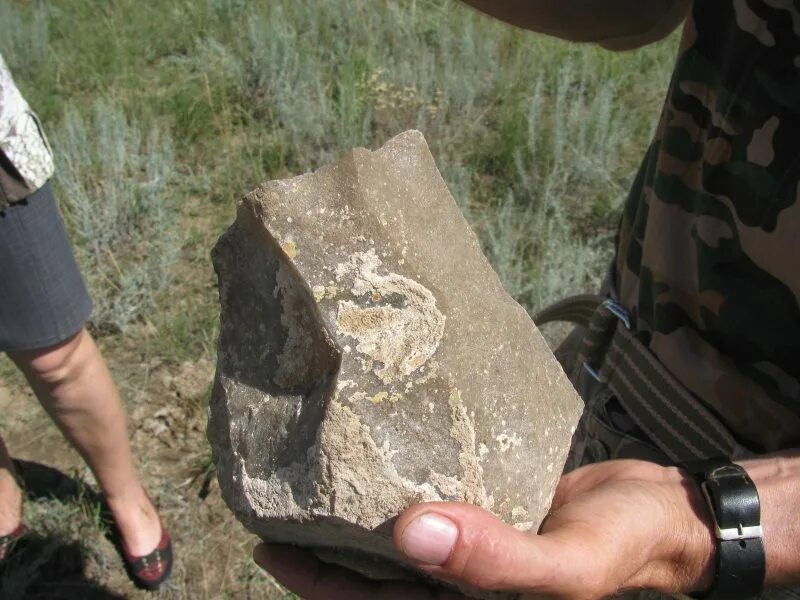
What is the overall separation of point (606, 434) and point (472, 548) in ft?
2.30

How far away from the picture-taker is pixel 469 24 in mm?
4598

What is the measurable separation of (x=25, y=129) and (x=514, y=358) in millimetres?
1267

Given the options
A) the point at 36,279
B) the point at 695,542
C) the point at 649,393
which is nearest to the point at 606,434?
the point at 649,393

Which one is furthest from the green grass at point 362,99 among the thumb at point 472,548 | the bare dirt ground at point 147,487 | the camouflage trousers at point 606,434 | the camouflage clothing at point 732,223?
the thumb at point 472,548

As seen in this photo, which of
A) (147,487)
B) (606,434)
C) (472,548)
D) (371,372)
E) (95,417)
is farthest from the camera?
(147,487)

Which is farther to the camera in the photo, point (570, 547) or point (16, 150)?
point (16, 150)

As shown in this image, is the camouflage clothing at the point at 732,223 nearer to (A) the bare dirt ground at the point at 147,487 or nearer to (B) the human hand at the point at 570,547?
(B) the human hand at the point at 570,547

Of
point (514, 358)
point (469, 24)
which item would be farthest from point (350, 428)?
point (469, 24)

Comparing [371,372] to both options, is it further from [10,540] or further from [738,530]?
[10,540]

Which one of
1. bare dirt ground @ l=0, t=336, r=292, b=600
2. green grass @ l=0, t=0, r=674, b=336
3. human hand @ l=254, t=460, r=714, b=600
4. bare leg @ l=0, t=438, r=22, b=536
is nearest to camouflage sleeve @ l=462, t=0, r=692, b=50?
human hand @ l=254, t=460, r=714, b=600

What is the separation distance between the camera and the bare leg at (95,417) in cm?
204

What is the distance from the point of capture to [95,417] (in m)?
2.19

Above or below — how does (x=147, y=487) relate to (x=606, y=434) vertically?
below

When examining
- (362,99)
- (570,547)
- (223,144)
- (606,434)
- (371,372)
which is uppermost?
(371,372)
